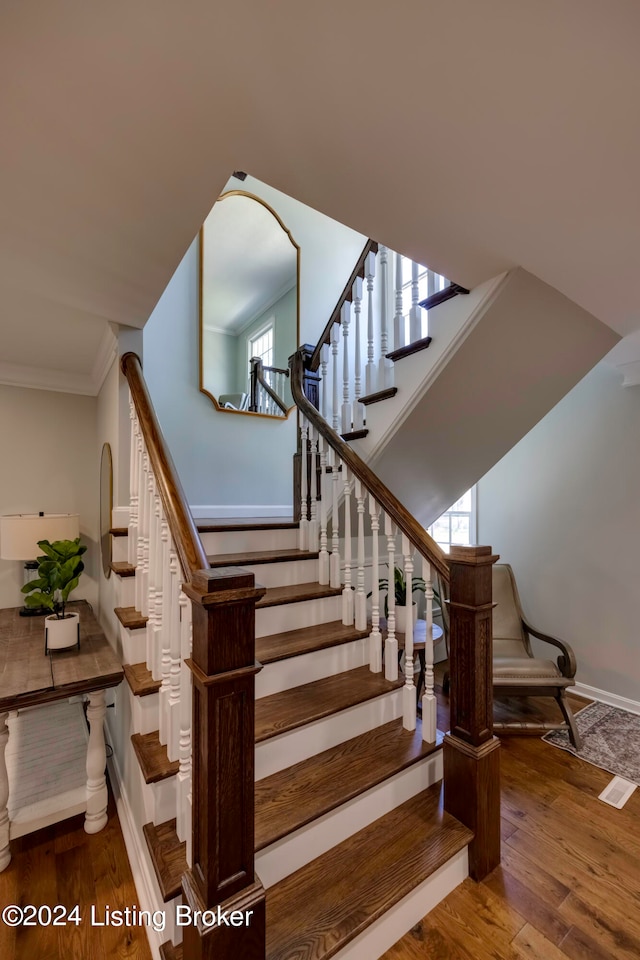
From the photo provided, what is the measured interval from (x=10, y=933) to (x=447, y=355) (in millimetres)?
2579

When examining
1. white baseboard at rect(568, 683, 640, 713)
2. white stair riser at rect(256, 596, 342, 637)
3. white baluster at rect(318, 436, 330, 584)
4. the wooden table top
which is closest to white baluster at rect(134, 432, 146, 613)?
the wooden table top

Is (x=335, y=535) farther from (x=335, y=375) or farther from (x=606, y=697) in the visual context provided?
(x=606, y=697)

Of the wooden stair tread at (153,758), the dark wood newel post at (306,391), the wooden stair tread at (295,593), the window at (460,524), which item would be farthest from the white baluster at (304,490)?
the window at (460,524)

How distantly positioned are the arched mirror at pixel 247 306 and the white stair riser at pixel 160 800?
90.2 inches

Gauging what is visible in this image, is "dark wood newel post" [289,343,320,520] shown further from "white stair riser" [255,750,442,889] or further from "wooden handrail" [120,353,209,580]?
"white stair riser" [255,750,442,889]

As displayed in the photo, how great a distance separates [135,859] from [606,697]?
9.76ft

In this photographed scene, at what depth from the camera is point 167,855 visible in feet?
3.74

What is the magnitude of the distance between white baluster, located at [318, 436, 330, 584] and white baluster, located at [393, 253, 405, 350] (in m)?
0.66

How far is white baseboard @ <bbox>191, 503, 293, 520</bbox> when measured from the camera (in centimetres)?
291

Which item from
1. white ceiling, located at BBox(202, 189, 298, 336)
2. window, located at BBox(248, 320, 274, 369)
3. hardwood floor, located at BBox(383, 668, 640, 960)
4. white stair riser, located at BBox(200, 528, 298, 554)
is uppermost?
white ceiling, located at BBox(202, 189, 298, 336)

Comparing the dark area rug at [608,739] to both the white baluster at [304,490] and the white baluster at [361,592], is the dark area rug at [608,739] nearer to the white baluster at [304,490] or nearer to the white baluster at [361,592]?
the white baluster at [361,592]

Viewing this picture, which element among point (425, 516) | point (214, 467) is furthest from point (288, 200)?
point (425, 516)

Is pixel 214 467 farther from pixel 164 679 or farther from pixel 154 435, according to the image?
pixel 164 679

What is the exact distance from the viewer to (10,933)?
4.14 feet
